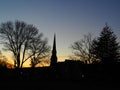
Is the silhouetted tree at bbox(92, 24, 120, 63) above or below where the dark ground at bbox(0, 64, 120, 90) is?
above

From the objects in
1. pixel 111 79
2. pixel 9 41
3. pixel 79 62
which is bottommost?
pixel 111 79

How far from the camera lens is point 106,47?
52.8 metres

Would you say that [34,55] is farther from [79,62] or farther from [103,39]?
[103,39]

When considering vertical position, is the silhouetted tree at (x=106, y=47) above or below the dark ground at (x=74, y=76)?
above

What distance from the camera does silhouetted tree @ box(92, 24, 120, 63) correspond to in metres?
50.7

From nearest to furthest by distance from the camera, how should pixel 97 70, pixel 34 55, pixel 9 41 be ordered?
pixel 97 70 → pixel 9 41 → pixel 34 55

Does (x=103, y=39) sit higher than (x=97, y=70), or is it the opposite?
(x=103, y=39)

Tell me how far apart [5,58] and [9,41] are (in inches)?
419

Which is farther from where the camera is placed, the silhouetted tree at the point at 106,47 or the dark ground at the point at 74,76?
the silhouetted tree at the point at 106,47

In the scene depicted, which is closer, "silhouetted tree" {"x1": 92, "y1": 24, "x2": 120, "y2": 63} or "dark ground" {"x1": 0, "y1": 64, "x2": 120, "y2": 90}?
"dark ground" {"x1": 0, "y1": 64, "x2": 120, "y2": 90}

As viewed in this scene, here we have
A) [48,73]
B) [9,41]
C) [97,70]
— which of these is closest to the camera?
[97,70]

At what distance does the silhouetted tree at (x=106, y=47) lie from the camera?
50.7 m

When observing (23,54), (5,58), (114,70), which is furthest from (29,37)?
(114,70)

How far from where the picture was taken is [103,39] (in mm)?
54719
